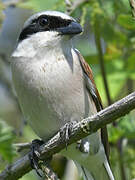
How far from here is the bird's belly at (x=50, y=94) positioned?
403 centimetres

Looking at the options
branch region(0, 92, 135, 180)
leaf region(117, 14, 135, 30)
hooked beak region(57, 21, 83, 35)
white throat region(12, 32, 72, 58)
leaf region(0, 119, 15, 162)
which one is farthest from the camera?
leaf region(117, 14, 135, 30)

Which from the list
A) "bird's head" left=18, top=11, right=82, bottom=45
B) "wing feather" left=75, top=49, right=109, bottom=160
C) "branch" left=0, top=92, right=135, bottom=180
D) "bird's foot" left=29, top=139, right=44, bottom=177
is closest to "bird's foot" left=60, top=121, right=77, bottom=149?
"branch" left=0, top=92, right=135, bottom=180

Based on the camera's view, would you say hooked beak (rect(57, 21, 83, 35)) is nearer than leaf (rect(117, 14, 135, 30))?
Yes

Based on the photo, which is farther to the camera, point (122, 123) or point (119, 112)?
point (122, 123)

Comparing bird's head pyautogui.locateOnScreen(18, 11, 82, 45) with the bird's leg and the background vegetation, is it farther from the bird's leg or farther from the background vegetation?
the bird's leg

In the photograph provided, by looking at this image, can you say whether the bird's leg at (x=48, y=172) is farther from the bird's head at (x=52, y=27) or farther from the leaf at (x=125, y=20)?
the leaf at (x=125, y=20)

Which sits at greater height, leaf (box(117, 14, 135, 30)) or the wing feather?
leaf (box(117, 14, 135, 30))

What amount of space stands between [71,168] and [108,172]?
93 cm

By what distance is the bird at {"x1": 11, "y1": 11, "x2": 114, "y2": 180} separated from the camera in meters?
4.04

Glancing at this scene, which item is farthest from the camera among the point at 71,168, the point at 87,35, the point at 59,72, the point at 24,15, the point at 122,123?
the point at 24,15

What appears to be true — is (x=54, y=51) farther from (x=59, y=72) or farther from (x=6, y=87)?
(x=6, y=87)

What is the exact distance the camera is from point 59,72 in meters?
4.05

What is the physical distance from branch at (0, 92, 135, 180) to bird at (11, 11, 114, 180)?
286 millimetres

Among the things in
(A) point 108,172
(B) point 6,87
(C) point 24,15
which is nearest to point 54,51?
(A) point 108,172
